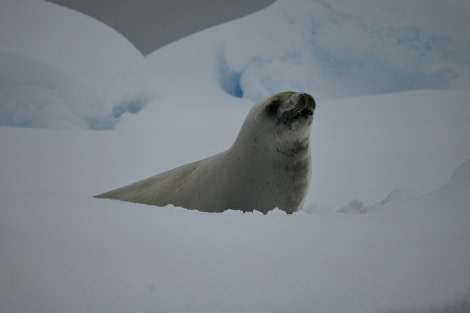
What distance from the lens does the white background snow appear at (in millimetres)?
710

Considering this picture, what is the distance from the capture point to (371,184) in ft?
11.2

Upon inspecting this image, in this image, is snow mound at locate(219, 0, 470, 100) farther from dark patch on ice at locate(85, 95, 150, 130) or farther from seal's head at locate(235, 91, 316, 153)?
seal's head at locate(235, 91, 316, 153)

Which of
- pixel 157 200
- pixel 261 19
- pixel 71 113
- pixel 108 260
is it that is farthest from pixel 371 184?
pixel 261 19

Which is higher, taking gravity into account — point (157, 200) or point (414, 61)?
point (414, 61)

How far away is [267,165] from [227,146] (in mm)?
3185

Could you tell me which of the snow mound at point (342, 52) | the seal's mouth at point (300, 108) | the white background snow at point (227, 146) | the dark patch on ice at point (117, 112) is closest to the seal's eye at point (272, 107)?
the seal's mouth at point (300, 108)

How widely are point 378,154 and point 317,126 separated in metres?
1.81

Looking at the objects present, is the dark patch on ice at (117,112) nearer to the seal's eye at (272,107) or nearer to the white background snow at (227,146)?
the white background snow at (227,146)

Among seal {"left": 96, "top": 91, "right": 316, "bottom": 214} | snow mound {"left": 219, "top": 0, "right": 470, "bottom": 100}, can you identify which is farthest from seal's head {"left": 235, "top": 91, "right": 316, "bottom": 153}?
snow mound {"left": 219, "top": 0, "right": 470, "bottom": 100}

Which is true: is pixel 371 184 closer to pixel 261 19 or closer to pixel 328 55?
pixel 328 55

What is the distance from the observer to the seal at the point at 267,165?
2322 millimetres

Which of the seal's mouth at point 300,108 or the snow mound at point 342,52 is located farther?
the snow mound at point 342,52

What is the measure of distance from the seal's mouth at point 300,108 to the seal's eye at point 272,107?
4.4 inches

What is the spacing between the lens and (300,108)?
2295mm
